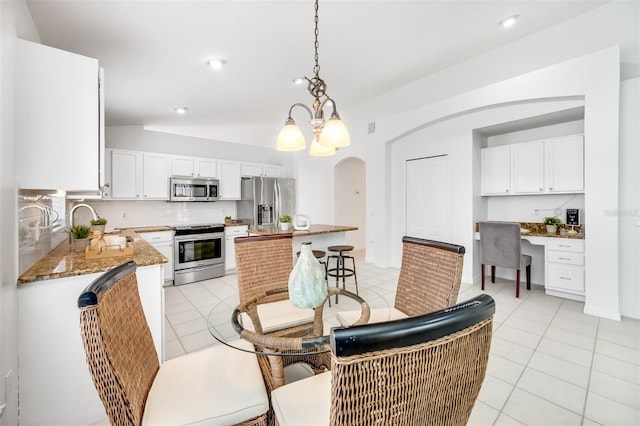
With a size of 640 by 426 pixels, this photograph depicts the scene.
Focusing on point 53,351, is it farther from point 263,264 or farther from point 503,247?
point 503,247

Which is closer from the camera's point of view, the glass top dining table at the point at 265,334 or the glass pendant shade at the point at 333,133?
the glass top dining table at the point at 265,334

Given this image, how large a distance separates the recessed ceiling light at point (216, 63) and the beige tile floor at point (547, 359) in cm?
254

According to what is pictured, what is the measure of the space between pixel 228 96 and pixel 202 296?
2821 millimetres

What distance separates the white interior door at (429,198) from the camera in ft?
14.9

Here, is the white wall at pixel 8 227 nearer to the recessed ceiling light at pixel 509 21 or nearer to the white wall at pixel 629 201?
the recessed ceiling light at pixel 509 21

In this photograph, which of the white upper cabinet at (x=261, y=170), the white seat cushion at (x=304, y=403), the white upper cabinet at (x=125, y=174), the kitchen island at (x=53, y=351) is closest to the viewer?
the white seat cushion at (x=304, y=403)

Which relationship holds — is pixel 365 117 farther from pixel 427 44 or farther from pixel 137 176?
pixel 137 176

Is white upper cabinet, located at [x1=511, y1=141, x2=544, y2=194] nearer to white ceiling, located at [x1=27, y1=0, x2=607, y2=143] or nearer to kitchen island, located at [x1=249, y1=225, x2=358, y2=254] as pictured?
white ceiling, located at [x1=27, y1=0, x2=607, y2=143]

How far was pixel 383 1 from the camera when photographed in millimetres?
2357

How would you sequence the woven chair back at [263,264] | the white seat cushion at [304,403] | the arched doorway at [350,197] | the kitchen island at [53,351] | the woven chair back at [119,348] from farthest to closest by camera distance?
the arched doorway at [350,197], the woven chair back at [263,264], the kitchen island at [53,351], the white seat cushion at [304,403], the woven chair back at [119,348]

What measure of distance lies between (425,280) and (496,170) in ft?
11.4

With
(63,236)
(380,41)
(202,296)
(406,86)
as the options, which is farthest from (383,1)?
(63,236)

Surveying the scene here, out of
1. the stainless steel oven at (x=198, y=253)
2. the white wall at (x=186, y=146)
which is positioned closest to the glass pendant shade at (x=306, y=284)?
the stainless steel oven at (x=198, y=253)

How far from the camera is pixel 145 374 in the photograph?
1.11 m
